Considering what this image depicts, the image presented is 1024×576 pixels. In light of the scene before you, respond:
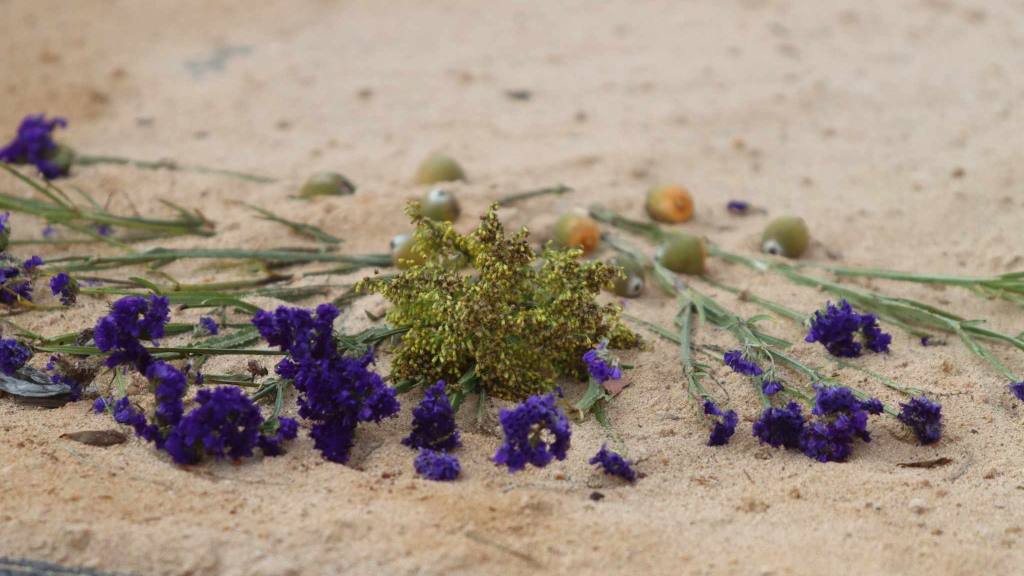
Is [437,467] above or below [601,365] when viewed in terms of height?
below

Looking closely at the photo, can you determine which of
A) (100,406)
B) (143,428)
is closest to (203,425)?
(143,428)

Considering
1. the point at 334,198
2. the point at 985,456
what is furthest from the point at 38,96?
the point at 985,456

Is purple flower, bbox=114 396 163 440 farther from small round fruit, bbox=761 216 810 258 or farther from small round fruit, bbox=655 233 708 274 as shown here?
small round fruit, bbox=761 216 810 258

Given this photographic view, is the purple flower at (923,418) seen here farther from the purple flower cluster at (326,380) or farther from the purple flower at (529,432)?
the purple flower cluster at (326,380)

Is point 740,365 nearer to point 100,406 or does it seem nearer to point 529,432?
point 529,432

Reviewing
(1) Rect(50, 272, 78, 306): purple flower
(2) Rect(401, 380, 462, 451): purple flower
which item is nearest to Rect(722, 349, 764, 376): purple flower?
(2) Rect(401, 380, 462, 451): purple flower
